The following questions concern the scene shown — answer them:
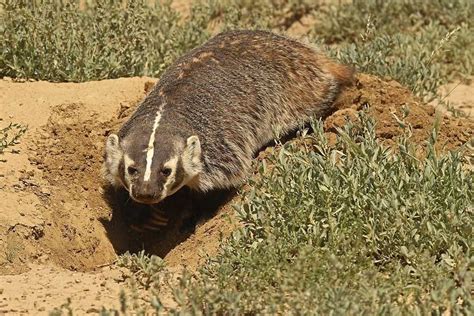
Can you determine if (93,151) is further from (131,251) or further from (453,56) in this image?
(453,56)

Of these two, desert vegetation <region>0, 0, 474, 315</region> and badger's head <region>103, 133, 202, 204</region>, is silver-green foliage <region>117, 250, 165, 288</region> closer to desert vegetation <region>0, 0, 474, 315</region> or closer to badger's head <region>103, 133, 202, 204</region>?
desert vegetation <region>0, 0, 474, 315</region>

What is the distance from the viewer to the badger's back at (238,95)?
5.59 m

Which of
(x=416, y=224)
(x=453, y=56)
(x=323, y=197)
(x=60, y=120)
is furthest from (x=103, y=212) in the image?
(x=453, y=56)

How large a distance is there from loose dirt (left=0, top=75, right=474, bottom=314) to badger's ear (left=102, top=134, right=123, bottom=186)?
0.38m


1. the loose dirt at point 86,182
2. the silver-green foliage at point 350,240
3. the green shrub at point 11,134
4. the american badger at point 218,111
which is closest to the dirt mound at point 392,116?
the loose dirt at point 86,182

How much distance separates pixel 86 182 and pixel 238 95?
1.09 meters

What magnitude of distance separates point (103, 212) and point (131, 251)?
30 centimetres

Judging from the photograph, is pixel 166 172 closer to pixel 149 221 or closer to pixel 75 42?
pixel 149 221

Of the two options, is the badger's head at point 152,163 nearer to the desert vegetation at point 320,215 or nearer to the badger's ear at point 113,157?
the badger's ear at point 113,157

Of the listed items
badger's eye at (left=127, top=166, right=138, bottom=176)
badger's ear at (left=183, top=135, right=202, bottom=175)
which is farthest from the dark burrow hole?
badger's eye at (left=127, top=166, right=138, bottom=176)

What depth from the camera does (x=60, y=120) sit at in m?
6.01

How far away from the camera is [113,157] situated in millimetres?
5406

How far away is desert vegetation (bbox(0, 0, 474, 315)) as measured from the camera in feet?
12.7

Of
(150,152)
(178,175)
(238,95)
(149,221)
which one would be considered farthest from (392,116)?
(149,221)
